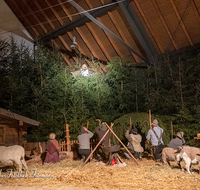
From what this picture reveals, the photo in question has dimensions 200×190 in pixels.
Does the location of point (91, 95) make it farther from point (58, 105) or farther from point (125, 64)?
point (125, 64)

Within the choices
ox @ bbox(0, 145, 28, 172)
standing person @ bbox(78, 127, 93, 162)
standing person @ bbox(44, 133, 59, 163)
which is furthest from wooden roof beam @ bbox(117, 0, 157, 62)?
ox @ bbox(0, 145, 28, 172)

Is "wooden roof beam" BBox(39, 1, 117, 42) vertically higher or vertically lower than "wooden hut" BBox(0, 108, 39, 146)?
higher

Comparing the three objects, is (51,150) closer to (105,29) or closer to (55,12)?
(105,29)

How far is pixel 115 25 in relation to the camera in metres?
14.8

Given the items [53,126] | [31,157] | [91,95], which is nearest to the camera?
[31,157]

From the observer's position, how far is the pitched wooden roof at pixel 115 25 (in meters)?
13.1

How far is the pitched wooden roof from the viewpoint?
13.1 metres

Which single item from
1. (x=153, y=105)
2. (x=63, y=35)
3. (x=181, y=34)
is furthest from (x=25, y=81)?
(x=181, y=34)

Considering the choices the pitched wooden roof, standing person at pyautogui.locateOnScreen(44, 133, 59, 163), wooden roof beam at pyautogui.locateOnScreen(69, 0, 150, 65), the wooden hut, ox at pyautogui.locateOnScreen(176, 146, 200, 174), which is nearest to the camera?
ox at pyautogui.locateOnScreen(176, 146, 200, 174)

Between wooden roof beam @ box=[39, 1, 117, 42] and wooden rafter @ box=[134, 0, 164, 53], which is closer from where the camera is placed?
wooden rafter @ box=[134, 0, 164, 53]

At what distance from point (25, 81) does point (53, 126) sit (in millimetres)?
4264

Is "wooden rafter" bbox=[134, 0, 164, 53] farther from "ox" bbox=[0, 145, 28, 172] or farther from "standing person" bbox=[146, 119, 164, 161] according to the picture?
"ox" bbox=[0, 145, 28, 172]

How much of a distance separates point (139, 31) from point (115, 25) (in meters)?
1.72

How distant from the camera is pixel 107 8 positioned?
14.0 m
